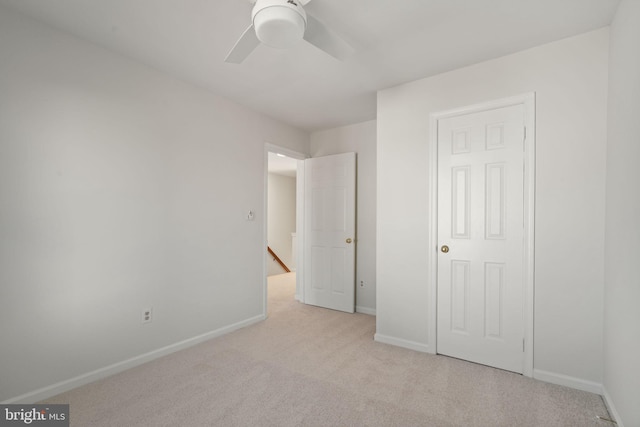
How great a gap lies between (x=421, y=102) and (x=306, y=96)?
117 cm

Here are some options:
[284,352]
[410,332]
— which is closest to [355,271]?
[410,332]

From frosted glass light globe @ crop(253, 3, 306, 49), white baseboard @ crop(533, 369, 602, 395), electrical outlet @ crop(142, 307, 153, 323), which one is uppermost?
frosted glass light globe @ crop(253, 3, 306, 49)

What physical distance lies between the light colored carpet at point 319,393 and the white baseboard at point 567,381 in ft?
0.18

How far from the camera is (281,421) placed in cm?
182

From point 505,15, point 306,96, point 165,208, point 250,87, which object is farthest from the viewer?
point 306,96

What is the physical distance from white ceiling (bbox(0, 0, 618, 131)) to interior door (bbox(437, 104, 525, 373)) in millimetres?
558

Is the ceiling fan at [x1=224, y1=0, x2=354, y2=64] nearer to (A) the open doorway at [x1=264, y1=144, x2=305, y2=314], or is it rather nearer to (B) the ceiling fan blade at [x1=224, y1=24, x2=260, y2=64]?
(B) the ceiling fan blade at [x1=224, y1=24, x2=260, y2=64]

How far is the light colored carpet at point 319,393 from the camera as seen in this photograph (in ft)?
6.08

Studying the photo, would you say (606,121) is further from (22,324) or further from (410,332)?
(22,324)

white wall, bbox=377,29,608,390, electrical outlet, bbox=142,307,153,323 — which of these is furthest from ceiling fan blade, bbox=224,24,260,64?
electrical outlet, bbox=142,307,153,323

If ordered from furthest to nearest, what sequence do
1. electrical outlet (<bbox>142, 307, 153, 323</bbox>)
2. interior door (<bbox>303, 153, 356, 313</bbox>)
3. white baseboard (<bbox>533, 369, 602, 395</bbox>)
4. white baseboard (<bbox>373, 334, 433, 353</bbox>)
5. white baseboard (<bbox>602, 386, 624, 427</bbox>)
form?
interior door (<bbox>303, 153, 356, 313</bbox>) → white baseboard (<bbox>373, 334, 433, 353</bbox>) → electrical outlet (<bbox>142, 307, 153, 323</bbox>) → white baseboard (<bbox>533, 369, 602, 395</bbox>) → white baseboard (<bbox>602, 386, 624, 427</bbox>)

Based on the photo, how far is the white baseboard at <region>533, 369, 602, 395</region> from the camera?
212 centimetres

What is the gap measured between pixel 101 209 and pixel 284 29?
1902 mm

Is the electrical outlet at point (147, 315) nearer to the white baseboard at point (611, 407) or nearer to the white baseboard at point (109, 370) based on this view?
the white baseboard at point (109, 370)
